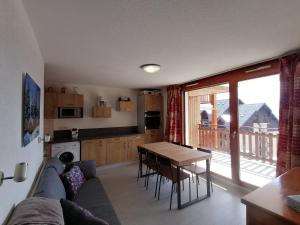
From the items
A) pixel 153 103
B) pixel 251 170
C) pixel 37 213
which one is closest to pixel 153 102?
pixel 153 103

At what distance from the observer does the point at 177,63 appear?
110 inches

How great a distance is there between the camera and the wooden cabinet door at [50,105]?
3.90 meters

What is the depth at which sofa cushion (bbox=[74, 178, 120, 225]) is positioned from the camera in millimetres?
1699

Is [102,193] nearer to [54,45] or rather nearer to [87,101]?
[54,45]

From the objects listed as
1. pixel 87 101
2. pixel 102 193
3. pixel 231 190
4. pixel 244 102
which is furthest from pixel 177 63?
pixel 87 101

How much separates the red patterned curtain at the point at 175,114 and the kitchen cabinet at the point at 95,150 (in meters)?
1.89

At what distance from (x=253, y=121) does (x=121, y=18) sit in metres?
4.03

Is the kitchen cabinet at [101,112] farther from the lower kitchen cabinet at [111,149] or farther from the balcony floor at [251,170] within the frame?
the balcony floor at [251,170]

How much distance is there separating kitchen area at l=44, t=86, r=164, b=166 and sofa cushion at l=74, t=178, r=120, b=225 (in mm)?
1694

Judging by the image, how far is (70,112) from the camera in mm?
4211

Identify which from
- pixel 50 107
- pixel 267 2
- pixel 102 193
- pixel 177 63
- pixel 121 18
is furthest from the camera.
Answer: pixel 50 107

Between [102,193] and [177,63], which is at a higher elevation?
[177,63]

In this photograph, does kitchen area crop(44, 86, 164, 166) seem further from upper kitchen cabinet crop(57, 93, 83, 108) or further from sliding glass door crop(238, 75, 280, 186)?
sliding glass door crop(238, 75, 280, 186)

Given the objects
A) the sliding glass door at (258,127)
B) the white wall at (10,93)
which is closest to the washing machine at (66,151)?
the white wall at (10,93)
